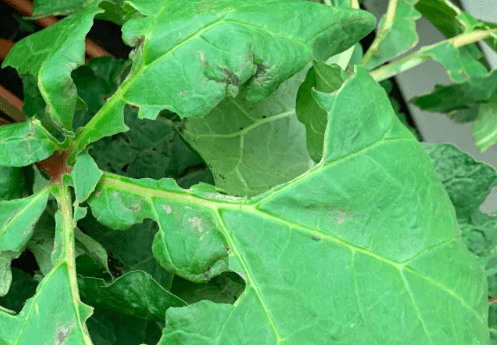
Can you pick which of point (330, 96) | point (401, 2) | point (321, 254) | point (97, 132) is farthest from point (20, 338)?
point (401, 2)

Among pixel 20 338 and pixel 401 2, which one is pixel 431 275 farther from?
pixel 401 2

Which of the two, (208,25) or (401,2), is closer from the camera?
(208,25)

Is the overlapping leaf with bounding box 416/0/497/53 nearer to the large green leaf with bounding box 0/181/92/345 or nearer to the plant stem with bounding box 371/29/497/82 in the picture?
the plant stem with bounding box 371/29/497/82

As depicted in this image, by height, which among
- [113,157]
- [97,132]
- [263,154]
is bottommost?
[113,157]

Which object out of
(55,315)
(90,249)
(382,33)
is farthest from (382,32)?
(55,315)

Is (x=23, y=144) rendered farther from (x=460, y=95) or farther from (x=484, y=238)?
(x=460, y=95)

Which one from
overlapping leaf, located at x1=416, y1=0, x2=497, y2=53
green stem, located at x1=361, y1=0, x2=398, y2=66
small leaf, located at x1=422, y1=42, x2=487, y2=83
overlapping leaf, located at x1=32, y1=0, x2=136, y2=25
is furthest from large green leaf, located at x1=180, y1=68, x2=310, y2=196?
overlapping leaf, located at x1=416, y1=0, x2=497, y2=53

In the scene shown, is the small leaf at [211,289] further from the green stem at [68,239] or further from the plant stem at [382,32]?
the plant stem at [382,32]
